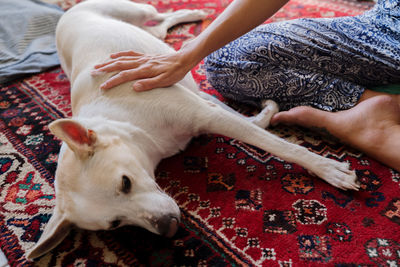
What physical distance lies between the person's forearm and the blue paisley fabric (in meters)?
0.27

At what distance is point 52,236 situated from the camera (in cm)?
117

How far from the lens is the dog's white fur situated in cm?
112

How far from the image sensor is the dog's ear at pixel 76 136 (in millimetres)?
1075

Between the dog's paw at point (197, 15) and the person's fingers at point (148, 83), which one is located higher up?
the person's fingers at point (148, 83)

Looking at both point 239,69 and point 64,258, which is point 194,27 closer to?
point 239,69

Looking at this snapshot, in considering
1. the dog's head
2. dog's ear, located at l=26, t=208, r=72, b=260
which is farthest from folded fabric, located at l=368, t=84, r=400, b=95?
dog's ear, located at l=26, t=208, r=72, b=260

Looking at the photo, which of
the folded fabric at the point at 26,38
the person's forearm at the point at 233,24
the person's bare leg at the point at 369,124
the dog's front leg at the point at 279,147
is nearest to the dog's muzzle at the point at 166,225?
the dog's front leg at the point at 279,147

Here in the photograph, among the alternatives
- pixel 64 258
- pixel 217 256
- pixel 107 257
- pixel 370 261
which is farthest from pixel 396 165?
pixel 64 258

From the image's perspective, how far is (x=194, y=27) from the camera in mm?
2717

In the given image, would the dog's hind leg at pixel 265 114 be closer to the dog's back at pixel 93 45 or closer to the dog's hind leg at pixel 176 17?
the dog's back at pixel 93 45

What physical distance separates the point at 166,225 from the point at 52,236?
42 centimetres

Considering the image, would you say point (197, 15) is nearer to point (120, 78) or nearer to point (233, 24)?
point (233, 24)

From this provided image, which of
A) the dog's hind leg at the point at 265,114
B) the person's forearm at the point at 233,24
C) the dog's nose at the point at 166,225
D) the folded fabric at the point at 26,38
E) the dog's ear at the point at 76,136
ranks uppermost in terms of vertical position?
the person's forearm at the point at 233,24

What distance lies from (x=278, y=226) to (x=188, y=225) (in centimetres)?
35
